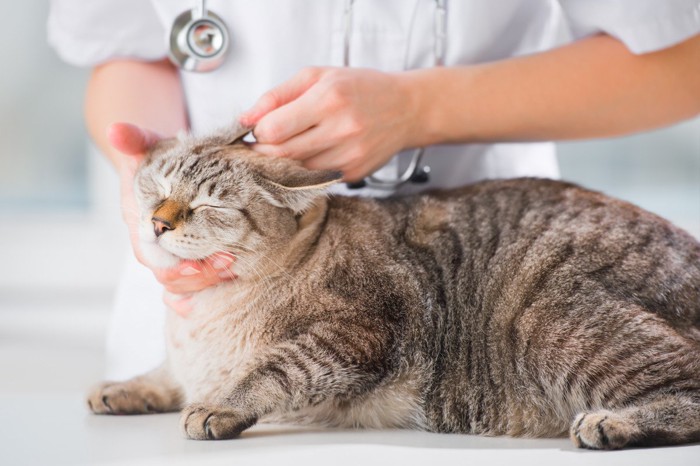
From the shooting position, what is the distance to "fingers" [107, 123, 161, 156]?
1345mm

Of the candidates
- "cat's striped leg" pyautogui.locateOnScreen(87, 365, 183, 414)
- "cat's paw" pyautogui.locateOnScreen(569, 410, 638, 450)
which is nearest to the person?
"cat's striped leg" pyautogui.locateOnScreen(87, 365, 183, 414)

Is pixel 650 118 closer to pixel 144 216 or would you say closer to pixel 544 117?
pixel 544 117

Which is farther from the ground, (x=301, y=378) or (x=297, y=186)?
(x=297, y=186)

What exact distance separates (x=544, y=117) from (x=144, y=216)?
2.41 ft

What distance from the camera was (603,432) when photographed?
1.07m

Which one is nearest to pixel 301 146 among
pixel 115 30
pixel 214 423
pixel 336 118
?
pixel 336 118

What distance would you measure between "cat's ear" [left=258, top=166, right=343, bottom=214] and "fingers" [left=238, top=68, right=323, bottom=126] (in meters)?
0.11

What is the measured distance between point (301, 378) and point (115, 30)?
2.93 feet

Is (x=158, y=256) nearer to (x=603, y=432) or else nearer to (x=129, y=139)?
(x=129, y=139)

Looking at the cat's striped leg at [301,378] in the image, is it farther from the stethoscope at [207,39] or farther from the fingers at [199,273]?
the stethoscope at [207,39]

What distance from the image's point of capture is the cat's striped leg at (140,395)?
4.51 ft

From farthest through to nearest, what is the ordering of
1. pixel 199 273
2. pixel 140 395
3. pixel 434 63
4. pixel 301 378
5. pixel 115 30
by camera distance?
pixel 115 30, pixel 434 63, pixel 140 395, pixel 199 273, pixel 301 378

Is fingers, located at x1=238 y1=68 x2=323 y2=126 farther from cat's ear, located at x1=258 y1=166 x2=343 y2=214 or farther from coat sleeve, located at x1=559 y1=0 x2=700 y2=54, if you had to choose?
coat sleeve, located at x1=559 y1=0 x2=700 y2=54

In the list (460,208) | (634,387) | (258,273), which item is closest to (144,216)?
(258,273)
